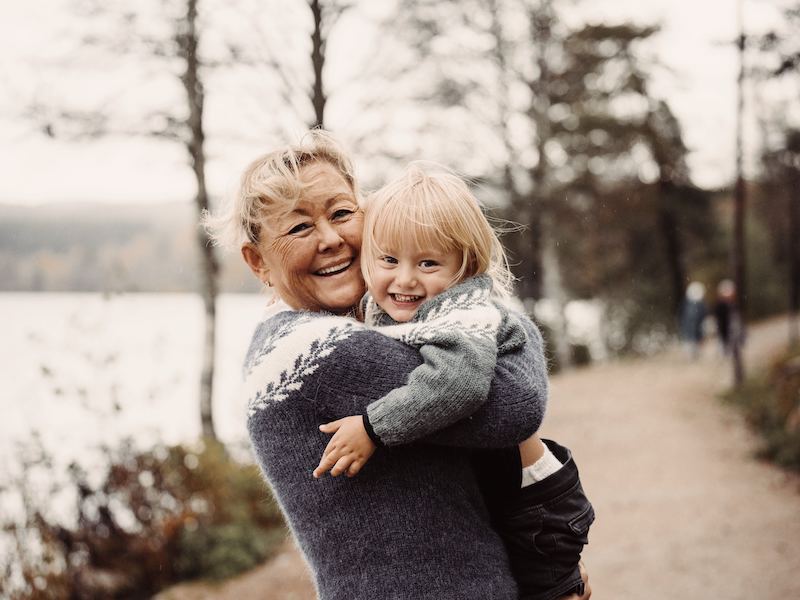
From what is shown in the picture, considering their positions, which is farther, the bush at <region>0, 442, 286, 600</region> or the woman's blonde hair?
the bush at <region>0, 442, 286, 600</region>

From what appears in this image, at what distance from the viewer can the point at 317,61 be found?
8727mm

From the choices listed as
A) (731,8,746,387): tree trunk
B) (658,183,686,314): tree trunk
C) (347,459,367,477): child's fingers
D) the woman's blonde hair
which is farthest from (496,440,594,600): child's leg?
(658,183,686,314): tree trunk

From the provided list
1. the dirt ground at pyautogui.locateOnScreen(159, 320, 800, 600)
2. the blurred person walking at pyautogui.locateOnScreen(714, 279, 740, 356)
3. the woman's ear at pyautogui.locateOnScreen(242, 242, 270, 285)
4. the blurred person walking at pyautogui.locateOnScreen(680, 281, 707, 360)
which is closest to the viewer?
the woman's ear at pyautogui.locateOnScreen(242, 242, 270, 285)

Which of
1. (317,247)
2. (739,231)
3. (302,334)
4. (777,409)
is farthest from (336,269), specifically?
(739,231)

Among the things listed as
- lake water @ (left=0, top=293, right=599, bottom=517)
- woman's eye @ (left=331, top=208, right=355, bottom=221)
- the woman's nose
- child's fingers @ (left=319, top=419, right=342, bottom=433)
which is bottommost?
lake water @ (left=0, top=293, right=599, bottom=517)

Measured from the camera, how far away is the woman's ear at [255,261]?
6.54 ft

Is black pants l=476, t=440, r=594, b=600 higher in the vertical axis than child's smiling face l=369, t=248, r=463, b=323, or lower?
lower

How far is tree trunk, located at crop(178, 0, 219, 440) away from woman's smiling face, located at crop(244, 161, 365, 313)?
7.42 metres

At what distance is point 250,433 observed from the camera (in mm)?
1851

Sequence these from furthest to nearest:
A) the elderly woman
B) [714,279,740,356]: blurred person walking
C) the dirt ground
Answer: [714,279,740,356]: blurred person walking
the dirt ground
the elderly woman

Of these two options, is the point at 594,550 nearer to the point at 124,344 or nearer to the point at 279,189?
the point at 124,344

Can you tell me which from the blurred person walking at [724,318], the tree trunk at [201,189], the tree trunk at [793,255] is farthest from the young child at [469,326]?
the tree trunk at [793,255]

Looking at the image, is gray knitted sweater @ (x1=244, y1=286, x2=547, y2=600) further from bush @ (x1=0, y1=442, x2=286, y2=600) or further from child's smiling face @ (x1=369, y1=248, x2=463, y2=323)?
bush @ (x1=0, y1=442, x2=286, y2=600)

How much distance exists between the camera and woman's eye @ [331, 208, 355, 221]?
6.59 ft
